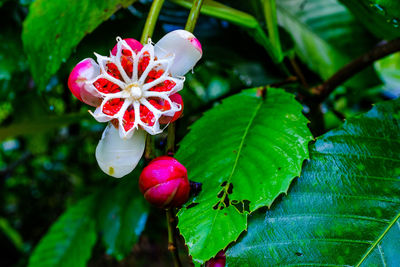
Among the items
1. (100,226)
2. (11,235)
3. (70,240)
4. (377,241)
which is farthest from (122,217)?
(11,235)

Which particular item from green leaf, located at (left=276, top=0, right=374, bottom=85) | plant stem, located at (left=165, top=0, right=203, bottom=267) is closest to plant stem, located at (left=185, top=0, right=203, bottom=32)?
plant stem, located at (left=165, top=0, right=203, bottom=267)

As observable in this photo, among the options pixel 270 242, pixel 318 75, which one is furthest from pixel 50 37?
pixel 318 75

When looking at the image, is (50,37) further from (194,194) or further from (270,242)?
(270,242)

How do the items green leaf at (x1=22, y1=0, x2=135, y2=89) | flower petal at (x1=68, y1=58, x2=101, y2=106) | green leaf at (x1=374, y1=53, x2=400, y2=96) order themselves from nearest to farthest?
flower petal at (x1=68, y1=58, x2=101, y2=106) → green leaf at (x1=22, y1=0, x2=135, y2=89) → green leaf at (x1=374, y1=53, x2=400, y2=96)

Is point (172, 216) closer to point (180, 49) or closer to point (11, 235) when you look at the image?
point (180, 49)

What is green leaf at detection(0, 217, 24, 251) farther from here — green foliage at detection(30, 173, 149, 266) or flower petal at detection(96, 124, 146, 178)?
flower petal at detection(96, 124, 146, 178)

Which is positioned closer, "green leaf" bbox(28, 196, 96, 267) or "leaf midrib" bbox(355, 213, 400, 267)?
"leaf midrib" bbox(355, 213, 400, 267)
